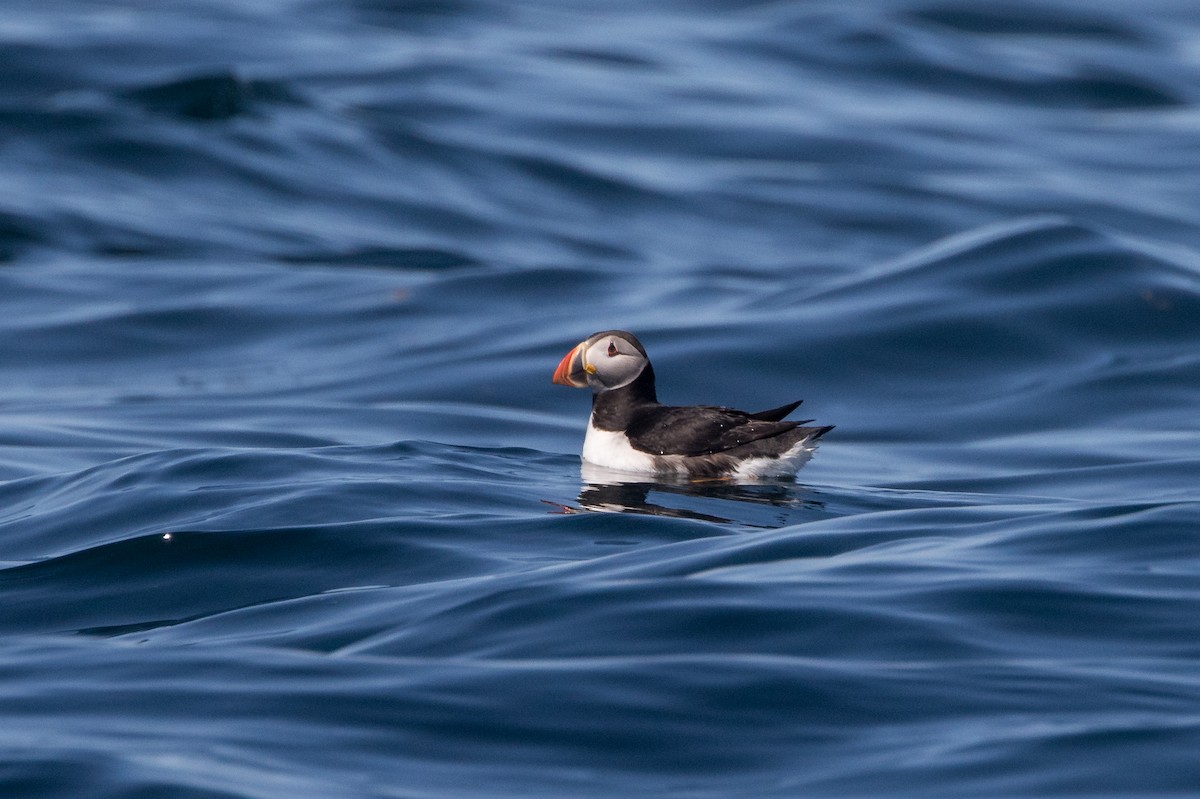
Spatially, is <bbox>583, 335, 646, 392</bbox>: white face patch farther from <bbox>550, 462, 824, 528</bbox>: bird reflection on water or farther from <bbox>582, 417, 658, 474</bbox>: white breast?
<bbox>550, 462, 824, 528</bbox>: bird reflection on water

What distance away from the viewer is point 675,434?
10602 millimetres

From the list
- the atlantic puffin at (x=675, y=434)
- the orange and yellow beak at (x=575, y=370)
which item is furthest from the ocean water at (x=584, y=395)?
the orange and yellow beak at (x=575, y=370)

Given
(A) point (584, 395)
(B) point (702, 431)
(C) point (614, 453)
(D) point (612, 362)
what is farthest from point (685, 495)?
(A) point (584, 395)

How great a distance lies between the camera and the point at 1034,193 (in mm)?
25938

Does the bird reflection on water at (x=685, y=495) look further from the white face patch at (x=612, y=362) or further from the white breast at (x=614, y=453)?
the white face patch at (x=612, y=362)

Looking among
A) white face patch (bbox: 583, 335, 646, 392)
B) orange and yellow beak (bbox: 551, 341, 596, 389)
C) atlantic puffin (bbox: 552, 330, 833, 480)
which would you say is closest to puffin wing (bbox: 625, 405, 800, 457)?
atlantic puffin (bbox: 552, 330, 833, 480)

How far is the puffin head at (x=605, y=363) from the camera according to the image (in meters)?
11.2

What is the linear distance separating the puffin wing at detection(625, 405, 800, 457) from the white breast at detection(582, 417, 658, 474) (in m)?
0.06

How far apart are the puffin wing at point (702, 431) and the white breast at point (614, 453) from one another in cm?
6

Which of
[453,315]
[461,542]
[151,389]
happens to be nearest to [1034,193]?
[453,315]

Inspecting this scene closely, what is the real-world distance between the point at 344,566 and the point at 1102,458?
20.4 feet

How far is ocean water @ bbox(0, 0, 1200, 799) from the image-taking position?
19.2 feet

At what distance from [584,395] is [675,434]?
4761mm

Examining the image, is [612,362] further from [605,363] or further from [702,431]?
[702,431]
